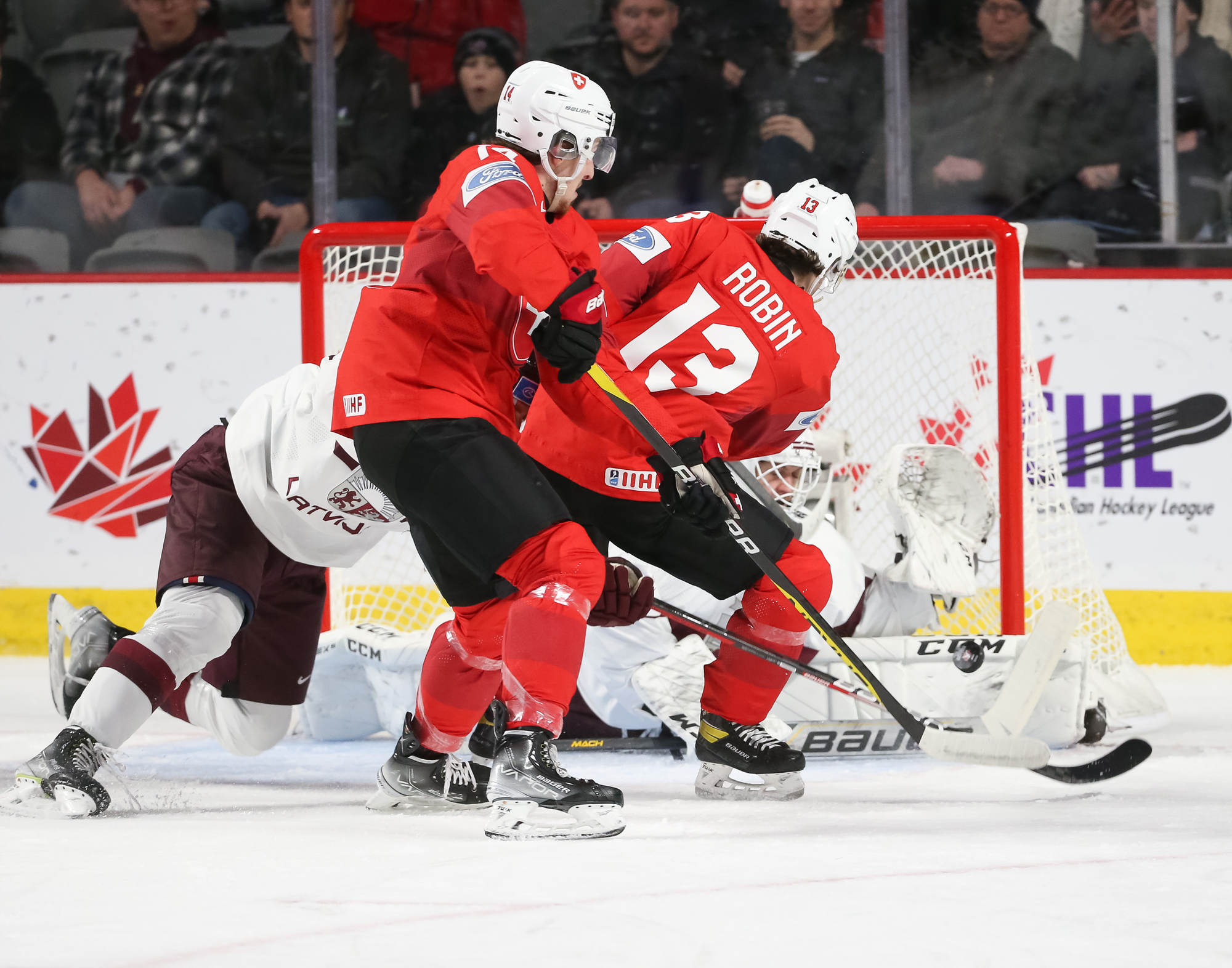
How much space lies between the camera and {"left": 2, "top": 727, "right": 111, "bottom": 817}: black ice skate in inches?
79.0

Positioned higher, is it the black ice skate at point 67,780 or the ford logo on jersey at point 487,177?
the ford logo on jersey at point 487,177

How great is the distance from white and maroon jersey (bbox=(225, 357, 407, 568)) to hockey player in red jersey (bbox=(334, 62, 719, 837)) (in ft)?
0.88

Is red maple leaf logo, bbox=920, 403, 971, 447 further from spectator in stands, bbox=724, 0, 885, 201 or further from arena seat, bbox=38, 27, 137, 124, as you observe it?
arena seat, bbox=38, 27, 137, 124

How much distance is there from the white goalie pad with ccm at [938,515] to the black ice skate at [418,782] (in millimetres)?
1063

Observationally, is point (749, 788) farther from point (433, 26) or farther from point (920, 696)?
point (433, 26)

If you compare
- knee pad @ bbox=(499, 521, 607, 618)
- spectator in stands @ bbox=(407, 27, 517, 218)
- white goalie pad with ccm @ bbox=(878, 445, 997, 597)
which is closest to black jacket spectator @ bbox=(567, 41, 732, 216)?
spectator in stands @ bbox=(407, 27, 517, 218)

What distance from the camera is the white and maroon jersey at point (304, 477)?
226 centimetres

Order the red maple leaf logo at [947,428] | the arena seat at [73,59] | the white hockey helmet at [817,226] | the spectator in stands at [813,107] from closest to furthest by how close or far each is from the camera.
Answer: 1. the white hockey helmet at [817,226]
2. the red maple leaf logo at [947,428]
3. the spectator in stands at [813,107]
4. the arena seat at [73,59]

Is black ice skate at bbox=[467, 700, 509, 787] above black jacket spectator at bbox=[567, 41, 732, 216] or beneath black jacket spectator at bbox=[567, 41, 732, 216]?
beneath

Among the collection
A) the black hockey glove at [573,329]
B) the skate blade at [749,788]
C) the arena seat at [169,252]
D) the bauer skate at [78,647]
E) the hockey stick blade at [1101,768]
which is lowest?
the skate blade at [749,788]

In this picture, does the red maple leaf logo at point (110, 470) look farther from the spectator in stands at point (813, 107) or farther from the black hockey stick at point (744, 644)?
the black hockey stick at point (744, 644)

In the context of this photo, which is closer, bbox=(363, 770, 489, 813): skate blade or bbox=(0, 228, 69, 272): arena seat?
bbox=(363, 770, 489, 813): skate blade

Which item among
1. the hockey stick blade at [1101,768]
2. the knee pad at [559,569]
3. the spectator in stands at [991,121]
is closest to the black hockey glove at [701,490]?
the knee pad at [559,569]

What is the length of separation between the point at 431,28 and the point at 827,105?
4.27ft
